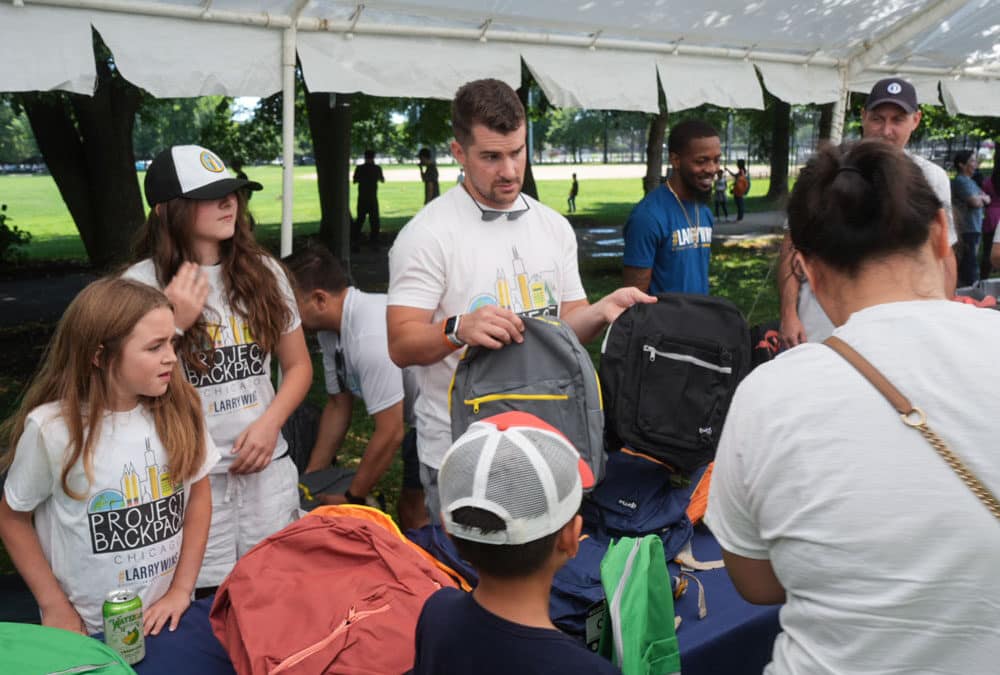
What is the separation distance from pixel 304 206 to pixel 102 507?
3109 cm

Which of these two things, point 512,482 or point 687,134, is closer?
point 512,482

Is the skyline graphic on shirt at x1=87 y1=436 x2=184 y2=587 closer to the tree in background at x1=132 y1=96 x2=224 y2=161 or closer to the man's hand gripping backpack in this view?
the man's hand gripping backpack

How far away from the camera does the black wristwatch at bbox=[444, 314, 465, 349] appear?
214cm

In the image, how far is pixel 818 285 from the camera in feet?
4.32

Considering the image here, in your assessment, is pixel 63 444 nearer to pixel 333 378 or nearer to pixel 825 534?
pixel 333 378

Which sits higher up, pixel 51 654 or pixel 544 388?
pixel 544 388

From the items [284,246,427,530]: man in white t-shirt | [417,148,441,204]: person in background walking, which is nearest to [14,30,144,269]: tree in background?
[284,246,427,530]: man in white t-shirt

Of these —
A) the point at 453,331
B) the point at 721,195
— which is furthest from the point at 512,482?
the point at 721,195

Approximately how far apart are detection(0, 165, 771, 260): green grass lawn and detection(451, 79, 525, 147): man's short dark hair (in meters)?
11.3

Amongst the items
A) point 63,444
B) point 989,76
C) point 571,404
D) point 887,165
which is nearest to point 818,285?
point 887,165

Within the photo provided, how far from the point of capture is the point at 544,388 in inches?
81.9

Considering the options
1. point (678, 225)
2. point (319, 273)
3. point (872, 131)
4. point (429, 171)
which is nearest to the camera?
point (319, 273)

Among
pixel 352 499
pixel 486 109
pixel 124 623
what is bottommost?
pixel 352 499

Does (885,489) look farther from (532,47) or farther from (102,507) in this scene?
(532,47)
